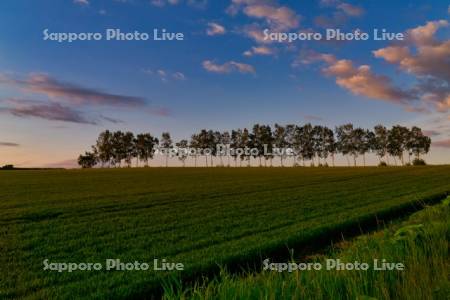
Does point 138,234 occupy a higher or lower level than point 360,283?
lower

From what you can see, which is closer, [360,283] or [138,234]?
[360,283]

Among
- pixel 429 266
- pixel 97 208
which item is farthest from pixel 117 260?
pixel 97 208

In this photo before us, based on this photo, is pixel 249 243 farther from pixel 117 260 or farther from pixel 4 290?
pixel 4 290

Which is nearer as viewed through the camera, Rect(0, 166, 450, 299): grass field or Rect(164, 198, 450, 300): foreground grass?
Rect(164, 198, 450, 300): foreground grass

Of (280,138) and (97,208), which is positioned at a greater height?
(280,138)

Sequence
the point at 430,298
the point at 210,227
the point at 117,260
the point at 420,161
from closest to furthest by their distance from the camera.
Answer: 1. the point at 430,298
2. the point at 117,260
3. the point at 210,227
4. the point at 420,161

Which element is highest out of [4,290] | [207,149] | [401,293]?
[207,149]

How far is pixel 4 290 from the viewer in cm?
977

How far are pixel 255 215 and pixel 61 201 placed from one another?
1635cm

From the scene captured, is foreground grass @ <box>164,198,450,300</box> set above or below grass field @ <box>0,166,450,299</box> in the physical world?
above

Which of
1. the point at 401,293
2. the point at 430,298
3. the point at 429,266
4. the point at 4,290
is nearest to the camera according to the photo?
the point at 430,298

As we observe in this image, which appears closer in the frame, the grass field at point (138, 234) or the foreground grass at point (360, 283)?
the foreground grass at point (360, 283)

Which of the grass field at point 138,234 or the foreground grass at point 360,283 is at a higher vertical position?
the foreground grass at point 360,283

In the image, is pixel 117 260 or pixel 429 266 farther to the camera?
pixel 117 260
